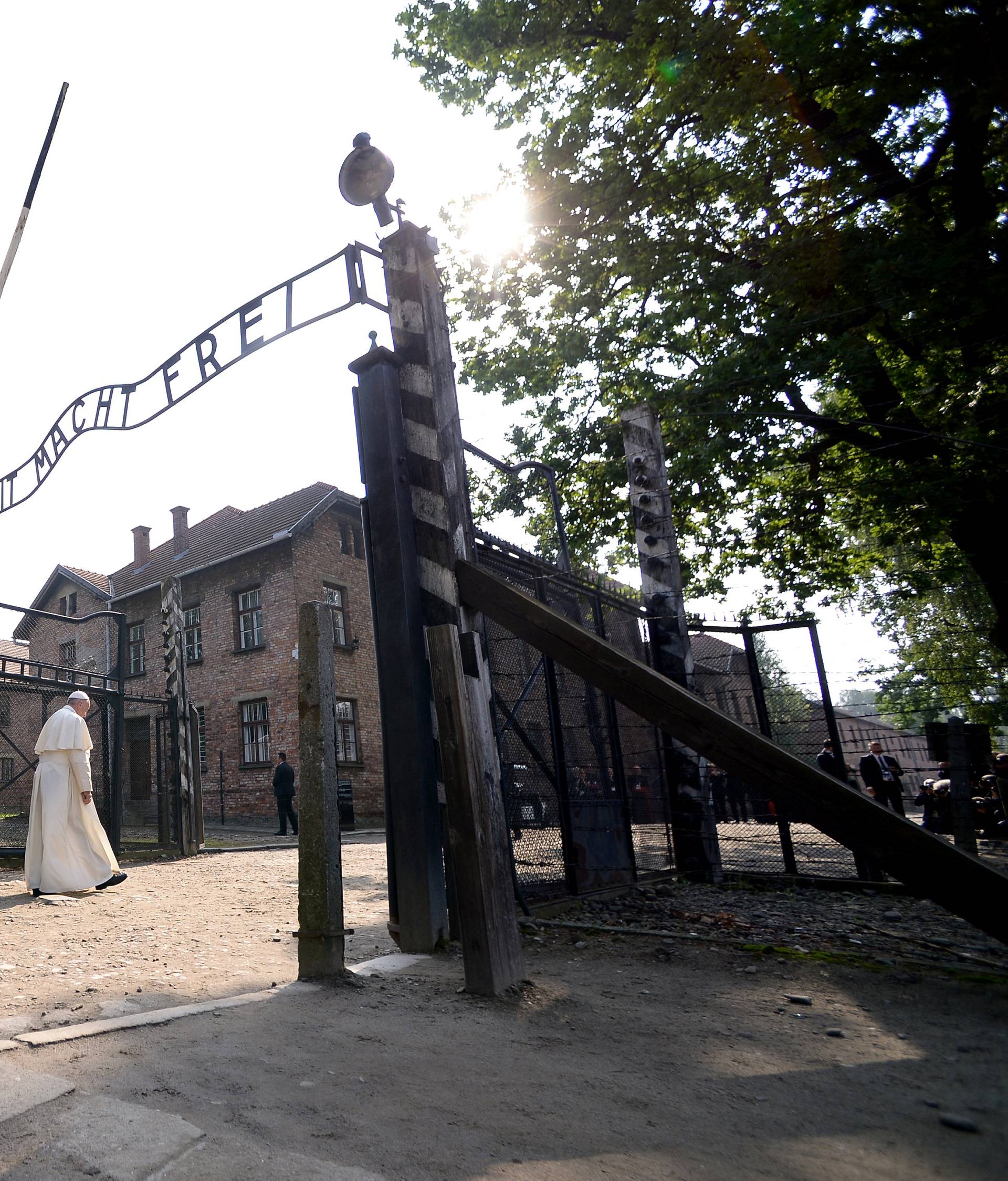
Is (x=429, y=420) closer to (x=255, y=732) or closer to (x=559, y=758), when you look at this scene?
(x=559, y=758)

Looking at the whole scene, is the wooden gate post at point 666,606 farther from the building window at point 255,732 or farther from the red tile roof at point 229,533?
the building window at point 255,732

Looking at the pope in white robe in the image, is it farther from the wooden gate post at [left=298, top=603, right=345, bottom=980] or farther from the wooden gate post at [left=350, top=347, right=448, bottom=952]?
the wooden gate post at [left=298, top=603, right=345, bottom=980]

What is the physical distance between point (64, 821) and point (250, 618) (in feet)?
57.9

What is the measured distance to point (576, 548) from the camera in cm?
1556

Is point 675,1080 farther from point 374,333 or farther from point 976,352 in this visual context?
point 976,352

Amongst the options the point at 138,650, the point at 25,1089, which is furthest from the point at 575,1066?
the point at 138,650

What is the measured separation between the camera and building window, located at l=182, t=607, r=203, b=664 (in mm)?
26156

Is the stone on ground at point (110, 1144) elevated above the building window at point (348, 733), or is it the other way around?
the building window at point (348, 733)

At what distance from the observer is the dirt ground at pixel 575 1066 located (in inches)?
79.7

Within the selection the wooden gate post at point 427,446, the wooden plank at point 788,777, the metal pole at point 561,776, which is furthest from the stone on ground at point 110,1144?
the metal pole at point 561,776

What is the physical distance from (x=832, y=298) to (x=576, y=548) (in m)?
6.47

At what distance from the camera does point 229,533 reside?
91.7 ft

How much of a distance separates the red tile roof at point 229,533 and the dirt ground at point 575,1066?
2070 centimetres

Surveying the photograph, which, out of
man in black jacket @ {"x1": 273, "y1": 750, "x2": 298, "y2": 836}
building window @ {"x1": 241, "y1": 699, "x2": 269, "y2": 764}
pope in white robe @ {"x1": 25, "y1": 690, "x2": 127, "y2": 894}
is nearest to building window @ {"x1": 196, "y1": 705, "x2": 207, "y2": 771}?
building window @ {"x1": 241, "y1": 699, "x2": 269, "y2": 764}
